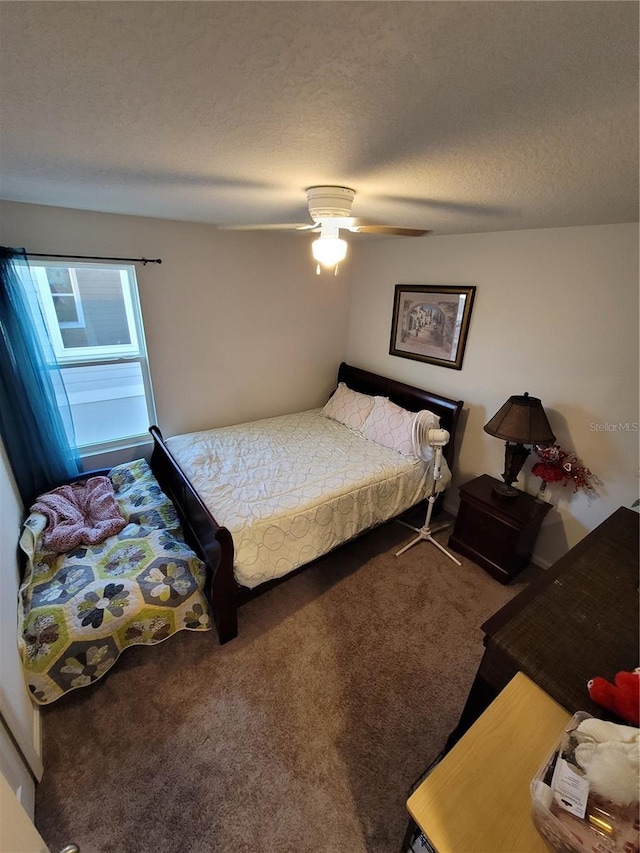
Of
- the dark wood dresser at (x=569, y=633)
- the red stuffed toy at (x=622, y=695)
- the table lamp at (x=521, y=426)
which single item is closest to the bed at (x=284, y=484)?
the table lamp at (x=521, y=426)

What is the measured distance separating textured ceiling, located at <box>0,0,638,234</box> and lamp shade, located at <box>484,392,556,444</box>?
106cm

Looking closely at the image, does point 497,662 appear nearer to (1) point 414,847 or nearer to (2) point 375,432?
(1) point 414,847

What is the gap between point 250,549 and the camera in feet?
6.18

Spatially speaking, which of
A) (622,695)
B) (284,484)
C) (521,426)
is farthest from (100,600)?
(521,426)

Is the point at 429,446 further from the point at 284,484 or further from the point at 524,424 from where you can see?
the point at 284,484

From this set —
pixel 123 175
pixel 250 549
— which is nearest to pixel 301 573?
pixel 250 549

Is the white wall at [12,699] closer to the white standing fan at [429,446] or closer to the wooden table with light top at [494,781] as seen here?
the wooden table with light top at [494,781]

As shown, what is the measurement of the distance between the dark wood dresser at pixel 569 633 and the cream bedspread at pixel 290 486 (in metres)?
1.12

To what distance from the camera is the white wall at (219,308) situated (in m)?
2.28

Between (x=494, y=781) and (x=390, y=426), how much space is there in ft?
7.30

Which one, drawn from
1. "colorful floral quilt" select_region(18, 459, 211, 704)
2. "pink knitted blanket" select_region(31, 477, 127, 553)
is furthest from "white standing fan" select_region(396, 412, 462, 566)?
"pink knitted blanket" select_region(31, 477, 127, 553)

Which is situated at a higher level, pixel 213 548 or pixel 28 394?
pixel 28 394

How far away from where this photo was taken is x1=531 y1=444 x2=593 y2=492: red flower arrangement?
2129mm

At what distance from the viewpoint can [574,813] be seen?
0.63 meters
